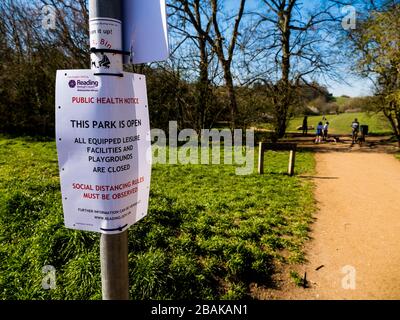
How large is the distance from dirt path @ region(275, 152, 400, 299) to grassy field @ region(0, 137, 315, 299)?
1.16 feet

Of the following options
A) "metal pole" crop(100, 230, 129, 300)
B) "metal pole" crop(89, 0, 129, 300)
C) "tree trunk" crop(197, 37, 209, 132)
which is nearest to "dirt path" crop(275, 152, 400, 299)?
"metal pole" crop(100, 230, 129, 300)

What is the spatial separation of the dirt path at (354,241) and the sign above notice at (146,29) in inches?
134

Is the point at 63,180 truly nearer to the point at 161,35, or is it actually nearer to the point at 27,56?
the point at 161,35

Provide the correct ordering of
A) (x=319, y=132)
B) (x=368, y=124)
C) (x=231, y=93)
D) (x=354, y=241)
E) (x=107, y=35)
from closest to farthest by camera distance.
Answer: (x=107, y=35)
(x=354, y=241)
(x=231, y=93)
(x=319, y=132)
(x=368, y=124)

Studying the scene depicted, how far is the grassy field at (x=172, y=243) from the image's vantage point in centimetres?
373

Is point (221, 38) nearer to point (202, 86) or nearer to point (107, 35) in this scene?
point (202, 86)

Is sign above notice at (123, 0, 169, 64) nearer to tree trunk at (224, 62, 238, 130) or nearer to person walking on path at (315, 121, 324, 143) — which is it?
tree trunk at (224, 62, 238, 130)

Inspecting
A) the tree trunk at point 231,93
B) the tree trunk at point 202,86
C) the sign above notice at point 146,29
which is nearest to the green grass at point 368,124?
the tree trunk at point 231,93

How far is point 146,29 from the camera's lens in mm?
1564

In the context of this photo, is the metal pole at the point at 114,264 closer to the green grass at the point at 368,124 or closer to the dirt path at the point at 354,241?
the dirt path at the point at 354,241

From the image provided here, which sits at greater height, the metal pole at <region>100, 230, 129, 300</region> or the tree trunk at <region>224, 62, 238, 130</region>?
the tree trunk at <region>224, 62, 238, 130</region>

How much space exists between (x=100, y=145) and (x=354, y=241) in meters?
4.99

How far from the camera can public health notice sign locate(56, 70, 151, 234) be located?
153cm

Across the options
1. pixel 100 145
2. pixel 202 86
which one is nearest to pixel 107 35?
pixel 100 145
